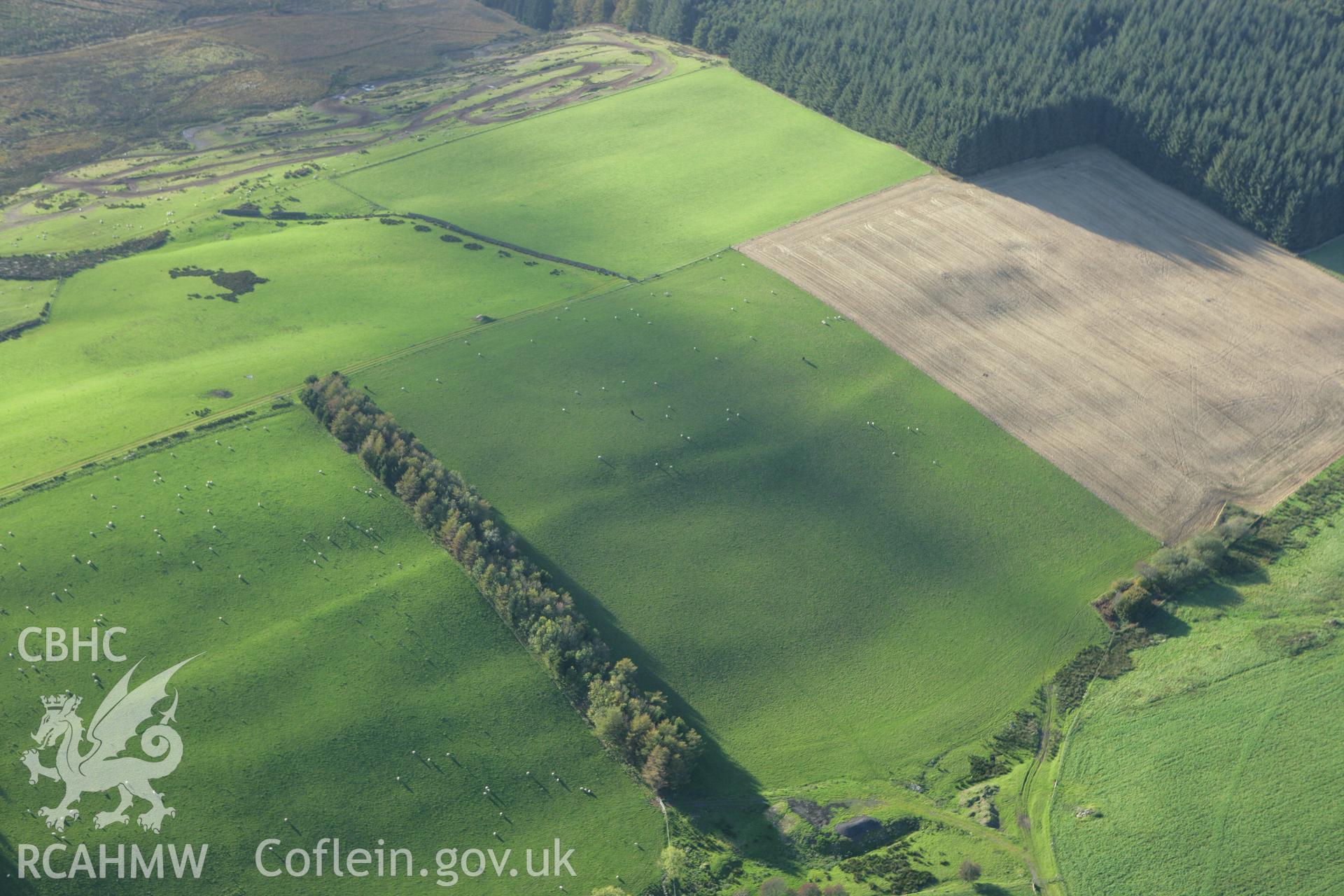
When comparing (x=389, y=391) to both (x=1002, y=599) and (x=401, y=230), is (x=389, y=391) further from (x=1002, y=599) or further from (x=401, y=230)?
(x=1002, y=599)

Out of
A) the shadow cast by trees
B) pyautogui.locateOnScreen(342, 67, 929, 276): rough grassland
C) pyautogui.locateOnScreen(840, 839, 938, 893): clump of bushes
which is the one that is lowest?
the shadow cast by trees

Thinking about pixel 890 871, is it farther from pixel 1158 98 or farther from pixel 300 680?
pixel 1158 98

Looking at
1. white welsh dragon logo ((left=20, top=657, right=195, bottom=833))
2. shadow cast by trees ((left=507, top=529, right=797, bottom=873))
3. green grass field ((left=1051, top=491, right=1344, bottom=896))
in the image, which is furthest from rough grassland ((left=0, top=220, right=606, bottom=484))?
green grass field ((left=1051, top=491, right=1344, bottom=896))

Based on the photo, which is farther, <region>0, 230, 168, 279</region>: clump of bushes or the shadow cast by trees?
<region>0, 230, 168, 279</region>: clump of bushes

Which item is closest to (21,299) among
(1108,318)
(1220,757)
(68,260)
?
(68,260)

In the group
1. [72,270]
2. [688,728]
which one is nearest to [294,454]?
[688,728]

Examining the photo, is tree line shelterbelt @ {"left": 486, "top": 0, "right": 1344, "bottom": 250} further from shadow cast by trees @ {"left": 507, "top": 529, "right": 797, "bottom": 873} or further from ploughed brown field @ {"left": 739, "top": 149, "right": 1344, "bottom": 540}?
shadow cast by trees @ {"left": 507, "top": 529, "right": 797, "bottom": 873}
